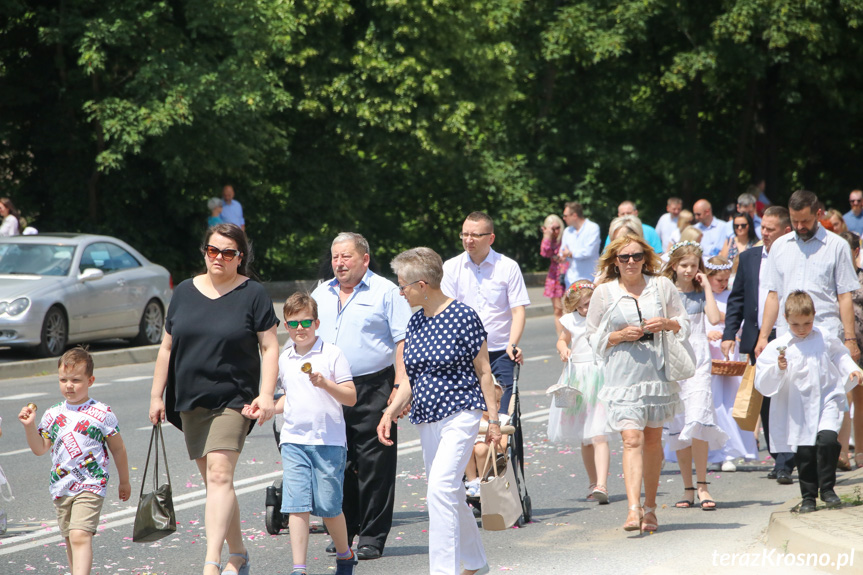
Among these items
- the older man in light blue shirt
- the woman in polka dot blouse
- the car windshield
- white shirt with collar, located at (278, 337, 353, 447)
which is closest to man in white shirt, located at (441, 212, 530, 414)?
the older man in light blue shirt

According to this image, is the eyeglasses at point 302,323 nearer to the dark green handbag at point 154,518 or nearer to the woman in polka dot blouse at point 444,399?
the woman in polka dot blouse at point 444,399

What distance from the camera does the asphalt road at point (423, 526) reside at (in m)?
6.41

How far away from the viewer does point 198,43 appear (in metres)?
23.0

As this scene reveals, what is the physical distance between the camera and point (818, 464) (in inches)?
285

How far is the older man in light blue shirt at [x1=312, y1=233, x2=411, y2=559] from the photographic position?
263 inches

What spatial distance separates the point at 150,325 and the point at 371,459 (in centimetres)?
1171

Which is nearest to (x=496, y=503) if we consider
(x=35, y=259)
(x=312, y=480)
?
(x=312, y=480)

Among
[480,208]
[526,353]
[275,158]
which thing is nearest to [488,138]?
[480,208]

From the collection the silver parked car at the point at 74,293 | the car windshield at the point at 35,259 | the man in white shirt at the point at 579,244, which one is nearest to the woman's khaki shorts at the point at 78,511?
the silver parked car at the point at 74,293

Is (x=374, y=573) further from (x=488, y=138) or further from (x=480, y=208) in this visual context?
(x=488, y=138)

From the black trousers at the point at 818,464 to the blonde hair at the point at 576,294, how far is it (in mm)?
1861

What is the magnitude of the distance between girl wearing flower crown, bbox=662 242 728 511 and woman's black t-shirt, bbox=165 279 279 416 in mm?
3045

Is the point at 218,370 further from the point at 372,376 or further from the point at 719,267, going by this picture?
the point at 719,267

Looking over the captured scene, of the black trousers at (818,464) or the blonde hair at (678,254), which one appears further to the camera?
the blonde hair at (678,254)
